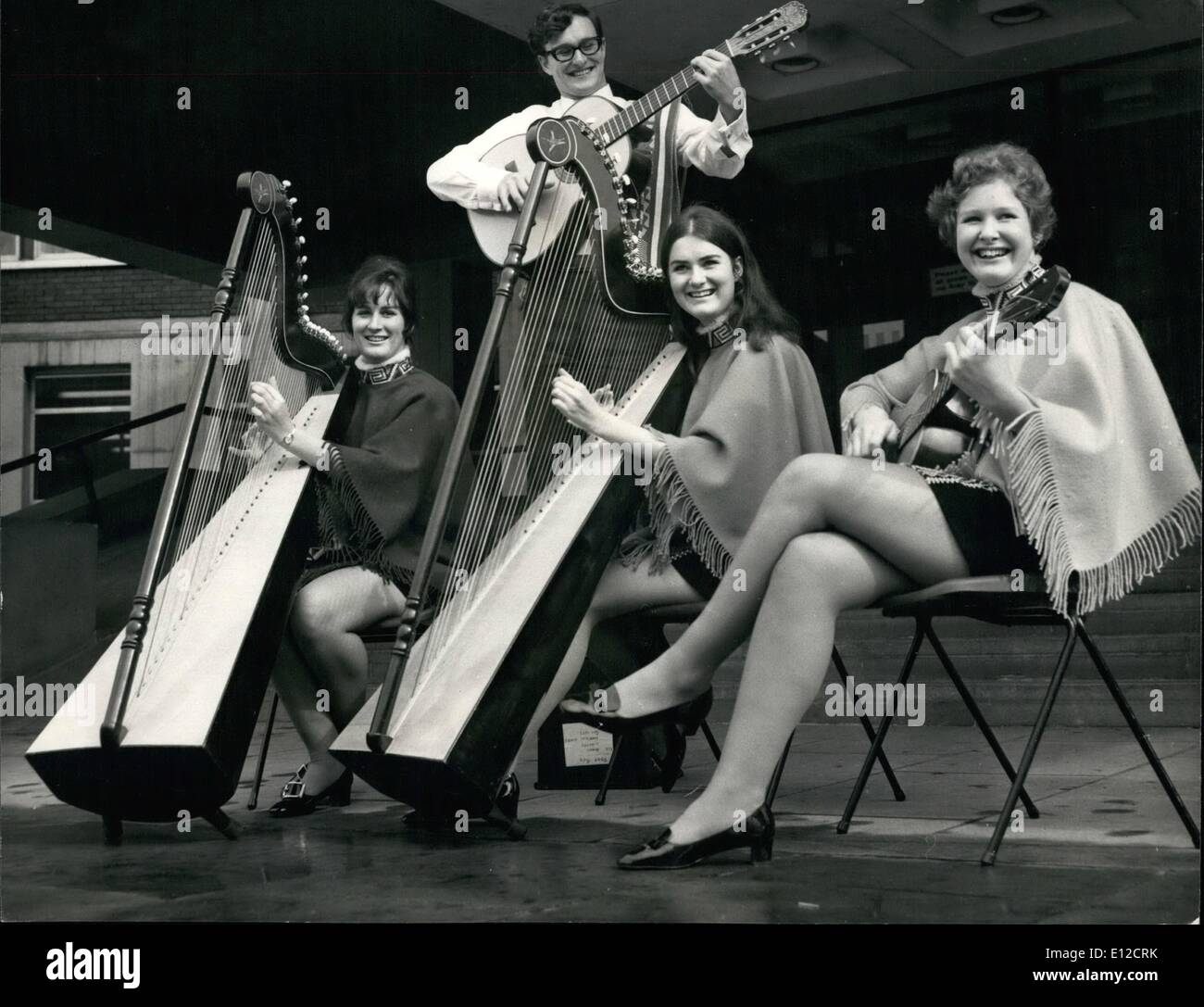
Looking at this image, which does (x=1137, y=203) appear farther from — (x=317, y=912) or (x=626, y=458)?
(x=317, y=912)

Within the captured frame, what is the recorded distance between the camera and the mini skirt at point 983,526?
2143 millimetres

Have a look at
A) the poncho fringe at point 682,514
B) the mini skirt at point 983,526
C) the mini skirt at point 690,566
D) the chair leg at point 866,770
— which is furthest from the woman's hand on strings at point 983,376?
the mini skirt at point 690,566

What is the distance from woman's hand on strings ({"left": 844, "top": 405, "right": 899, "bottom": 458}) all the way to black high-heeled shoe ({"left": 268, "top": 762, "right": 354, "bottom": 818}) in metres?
1.28

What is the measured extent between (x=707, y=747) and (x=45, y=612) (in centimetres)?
176

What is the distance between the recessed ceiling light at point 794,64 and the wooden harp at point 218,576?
1039 millimetres

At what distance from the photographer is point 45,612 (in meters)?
3.63

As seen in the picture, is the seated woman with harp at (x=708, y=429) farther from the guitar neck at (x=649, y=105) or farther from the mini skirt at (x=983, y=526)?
the mini skirt at (x=983, y=526)

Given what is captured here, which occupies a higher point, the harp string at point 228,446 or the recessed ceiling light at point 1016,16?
the recessed ceiling light at point 1016,16

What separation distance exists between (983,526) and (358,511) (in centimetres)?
125

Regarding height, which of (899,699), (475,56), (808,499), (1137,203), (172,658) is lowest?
(899,699)

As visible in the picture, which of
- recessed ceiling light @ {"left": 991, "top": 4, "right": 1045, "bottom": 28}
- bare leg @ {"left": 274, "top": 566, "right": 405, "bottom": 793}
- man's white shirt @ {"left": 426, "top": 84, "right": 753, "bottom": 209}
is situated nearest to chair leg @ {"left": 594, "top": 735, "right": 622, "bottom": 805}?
bare leg @ {"left": 274, "top": 566, "right": 405, "bottom": 793}

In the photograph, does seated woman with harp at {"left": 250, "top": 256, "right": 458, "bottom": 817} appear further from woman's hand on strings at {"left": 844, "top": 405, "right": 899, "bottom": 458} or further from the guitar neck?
woman's hand on strings at {"left": 844, "top": 405, "right": 899, "bottom": 458}

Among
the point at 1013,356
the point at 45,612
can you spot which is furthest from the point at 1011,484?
the point at 45,612

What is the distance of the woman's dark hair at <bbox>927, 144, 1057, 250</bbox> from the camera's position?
2244 millimetres
